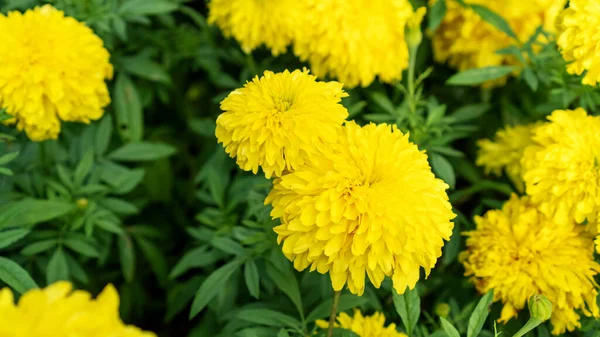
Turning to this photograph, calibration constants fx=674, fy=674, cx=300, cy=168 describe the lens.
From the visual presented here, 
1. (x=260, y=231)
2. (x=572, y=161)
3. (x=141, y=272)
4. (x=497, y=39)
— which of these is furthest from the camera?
(x=141, y=272)

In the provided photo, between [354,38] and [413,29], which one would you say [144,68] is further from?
[413,29]

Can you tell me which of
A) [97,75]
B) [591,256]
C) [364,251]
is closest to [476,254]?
[591,256]

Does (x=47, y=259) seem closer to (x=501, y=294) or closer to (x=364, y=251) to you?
(x=364, y=251)

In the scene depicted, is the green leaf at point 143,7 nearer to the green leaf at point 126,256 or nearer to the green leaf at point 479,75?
the green leaf at point 126,256

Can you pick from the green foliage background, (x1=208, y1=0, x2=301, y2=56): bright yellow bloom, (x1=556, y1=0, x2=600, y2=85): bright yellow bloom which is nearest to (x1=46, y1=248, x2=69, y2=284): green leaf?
the green foliage background

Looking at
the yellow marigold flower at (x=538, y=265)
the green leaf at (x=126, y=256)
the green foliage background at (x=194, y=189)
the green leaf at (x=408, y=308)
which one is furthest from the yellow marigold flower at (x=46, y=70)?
the yellow marigold flower at (x=538, y=265)

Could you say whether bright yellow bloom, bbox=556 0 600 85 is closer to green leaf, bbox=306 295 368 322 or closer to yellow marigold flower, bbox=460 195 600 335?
yellow marigold flower, bbox=460 195 600 335
